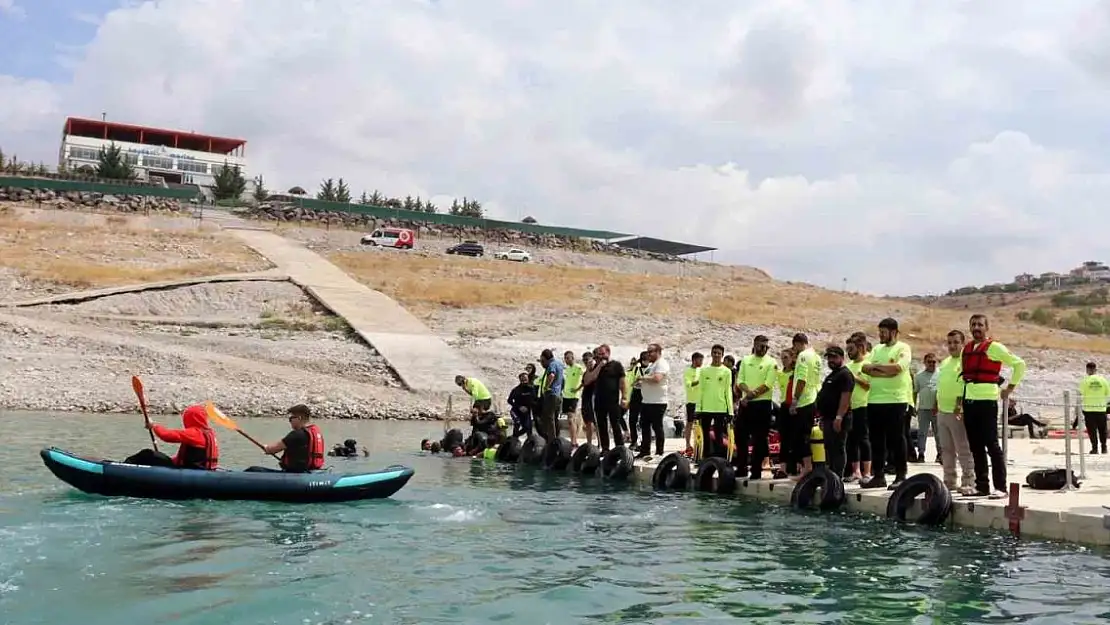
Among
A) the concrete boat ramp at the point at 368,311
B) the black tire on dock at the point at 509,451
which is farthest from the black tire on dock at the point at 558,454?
the concrete boat ramp at the point at 368,311

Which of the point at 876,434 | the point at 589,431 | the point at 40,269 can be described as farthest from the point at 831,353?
the point at 40,269

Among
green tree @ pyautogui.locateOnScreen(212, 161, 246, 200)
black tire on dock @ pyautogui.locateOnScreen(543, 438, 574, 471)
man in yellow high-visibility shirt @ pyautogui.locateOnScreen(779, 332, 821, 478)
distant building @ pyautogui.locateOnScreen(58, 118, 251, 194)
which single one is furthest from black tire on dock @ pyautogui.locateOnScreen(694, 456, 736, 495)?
distant building @ pyautogui.locateOnScreen(58, 118, 251, 194)

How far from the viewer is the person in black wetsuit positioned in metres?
21.8

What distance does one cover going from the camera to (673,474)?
16.4m

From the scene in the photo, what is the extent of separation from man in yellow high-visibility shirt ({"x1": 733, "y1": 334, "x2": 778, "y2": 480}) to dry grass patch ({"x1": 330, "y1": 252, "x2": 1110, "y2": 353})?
98.7 feet

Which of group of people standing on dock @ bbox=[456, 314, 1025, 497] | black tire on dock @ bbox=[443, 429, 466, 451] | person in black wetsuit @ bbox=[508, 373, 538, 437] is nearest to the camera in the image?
group of people standing on dock @ bbox=[456, 314, 1025, 497]

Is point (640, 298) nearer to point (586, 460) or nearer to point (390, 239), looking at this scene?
point (390, 239)

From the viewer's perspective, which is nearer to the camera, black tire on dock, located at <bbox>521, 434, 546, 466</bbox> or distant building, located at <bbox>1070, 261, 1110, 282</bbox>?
black tire on dock, located at <bbox>521, 434, 546, 466</bbox>

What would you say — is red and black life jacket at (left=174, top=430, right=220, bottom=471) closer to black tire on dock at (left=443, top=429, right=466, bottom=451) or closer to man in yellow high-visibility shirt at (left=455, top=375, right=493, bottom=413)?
black tire on dock at (left=443, top=429, right=466, bottom=451)

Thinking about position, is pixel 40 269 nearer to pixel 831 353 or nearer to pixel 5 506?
pixel 5 506

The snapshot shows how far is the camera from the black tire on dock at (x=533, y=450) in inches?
805

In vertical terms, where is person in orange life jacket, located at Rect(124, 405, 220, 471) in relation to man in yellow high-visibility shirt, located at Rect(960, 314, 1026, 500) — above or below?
below

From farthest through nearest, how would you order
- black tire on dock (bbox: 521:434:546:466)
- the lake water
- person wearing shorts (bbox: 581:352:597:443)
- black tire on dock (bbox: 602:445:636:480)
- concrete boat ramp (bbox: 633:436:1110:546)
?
black tire on dock (bbox: 521:434:546:466) < person wearing shorts (bbox: 581:352:597:443) < black tire on dock (bbox: 602:445:636:480) < concrete boat ramp (bbox: 633:436:1110:546) < the lake water

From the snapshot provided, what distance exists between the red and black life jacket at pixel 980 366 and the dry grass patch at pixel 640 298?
34.1m
